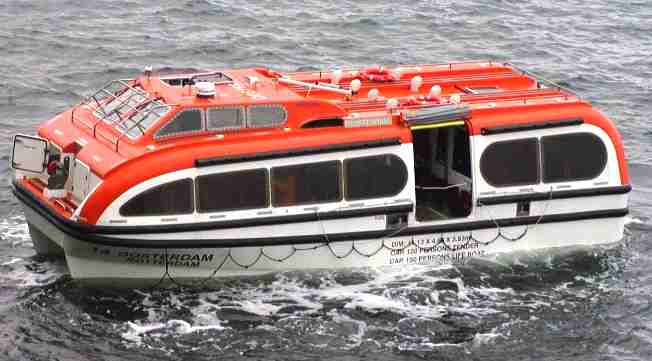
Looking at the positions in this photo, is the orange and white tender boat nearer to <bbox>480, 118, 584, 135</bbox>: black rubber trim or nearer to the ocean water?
<bbox>480, 118, 584, 135</bbox>: black rubber trim

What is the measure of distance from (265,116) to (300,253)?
211cm

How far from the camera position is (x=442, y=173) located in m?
20.6

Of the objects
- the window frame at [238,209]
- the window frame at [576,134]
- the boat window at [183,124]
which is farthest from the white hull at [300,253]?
the boat window at [183,124]

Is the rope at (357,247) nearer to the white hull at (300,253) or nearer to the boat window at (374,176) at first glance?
the white hull at (300,253)

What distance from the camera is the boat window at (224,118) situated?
18.3 metres

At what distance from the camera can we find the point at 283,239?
18.5m

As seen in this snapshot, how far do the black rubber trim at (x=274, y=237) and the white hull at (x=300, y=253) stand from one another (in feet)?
0.32

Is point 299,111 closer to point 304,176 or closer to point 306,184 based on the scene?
point 304,176

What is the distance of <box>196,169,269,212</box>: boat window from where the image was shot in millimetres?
17906

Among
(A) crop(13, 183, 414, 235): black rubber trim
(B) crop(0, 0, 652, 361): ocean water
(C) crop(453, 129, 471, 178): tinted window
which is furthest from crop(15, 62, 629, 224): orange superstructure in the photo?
(B) crop(0, 0, 652, 361): ocean water

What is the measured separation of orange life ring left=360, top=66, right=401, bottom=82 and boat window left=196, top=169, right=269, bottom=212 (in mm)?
3676

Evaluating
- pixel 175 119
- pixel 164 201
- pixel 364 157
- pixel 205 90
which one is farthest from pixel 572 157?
pixel 164 201

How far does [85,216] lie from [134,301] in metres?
1.52

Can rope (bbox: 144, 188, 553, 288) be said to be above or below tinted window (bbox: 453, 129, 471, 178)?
below
